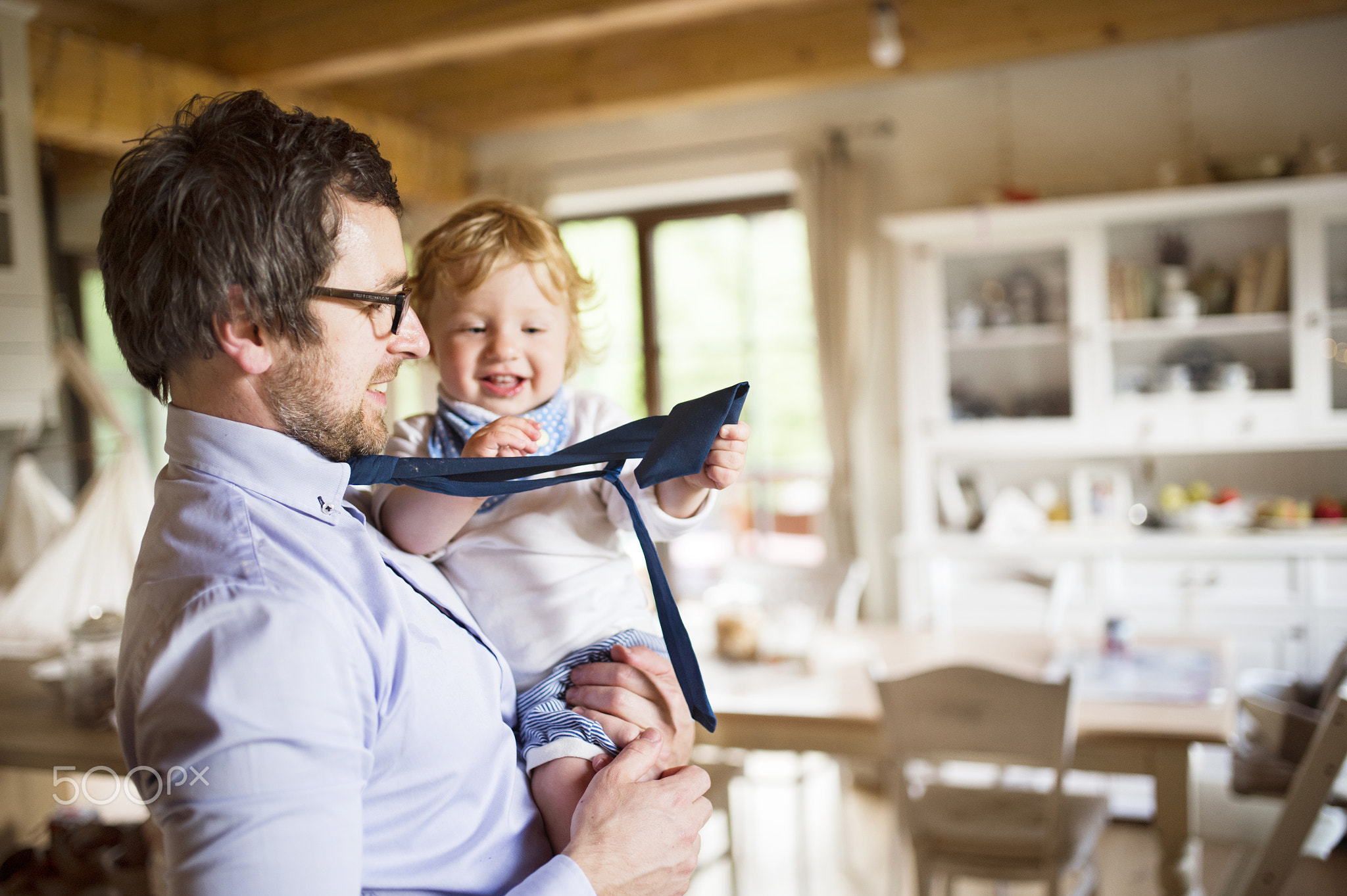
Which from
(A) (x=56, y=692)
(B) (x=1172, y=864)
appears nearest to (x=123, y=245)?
(A) (x=56, y=692)

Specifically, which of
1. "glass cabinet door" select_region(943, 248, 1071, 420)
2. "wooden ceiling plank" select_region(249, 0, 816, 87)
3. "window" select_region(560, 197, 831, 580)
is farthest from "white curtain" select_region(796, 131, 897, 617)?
"wooden ceiling plank" select_region(249, 0, 816, 87)

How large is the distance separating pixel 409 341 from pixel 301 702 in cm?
37

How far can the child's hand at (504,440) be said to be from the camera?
1.03 metres

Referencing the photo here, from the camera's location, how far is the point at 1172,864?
2.31m

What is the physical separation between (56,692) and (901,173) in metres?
3.96

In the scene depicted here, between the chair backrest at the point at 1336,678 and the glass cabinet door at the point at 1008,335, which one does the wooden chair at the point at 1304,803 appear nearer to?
the chair backrest at the point at 1336,678

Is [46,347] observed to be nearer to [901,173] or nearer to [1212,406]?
[901,173]

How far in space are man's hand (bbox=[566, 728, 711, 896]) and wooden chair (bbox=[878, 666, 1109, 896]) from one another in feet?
4.53

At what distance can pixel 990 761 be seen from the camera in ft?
7.40

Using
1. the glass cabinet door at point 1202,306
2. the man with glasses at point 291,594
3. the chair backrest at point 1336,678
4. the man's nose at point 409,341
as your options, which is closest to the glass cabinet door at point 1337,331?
the glass cabinet door at point 1202,306

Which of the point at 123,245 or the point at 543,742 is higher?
the point at 123,245

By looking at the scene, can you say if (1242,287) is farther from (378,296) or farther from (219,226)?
(219,226)

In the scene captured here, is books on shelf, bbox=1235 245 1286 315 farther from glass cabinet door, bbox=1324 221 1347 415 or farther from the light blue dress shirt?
the light blue dress shirt

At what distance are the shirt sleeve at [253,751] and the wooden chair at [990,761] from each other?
5.72 ft
